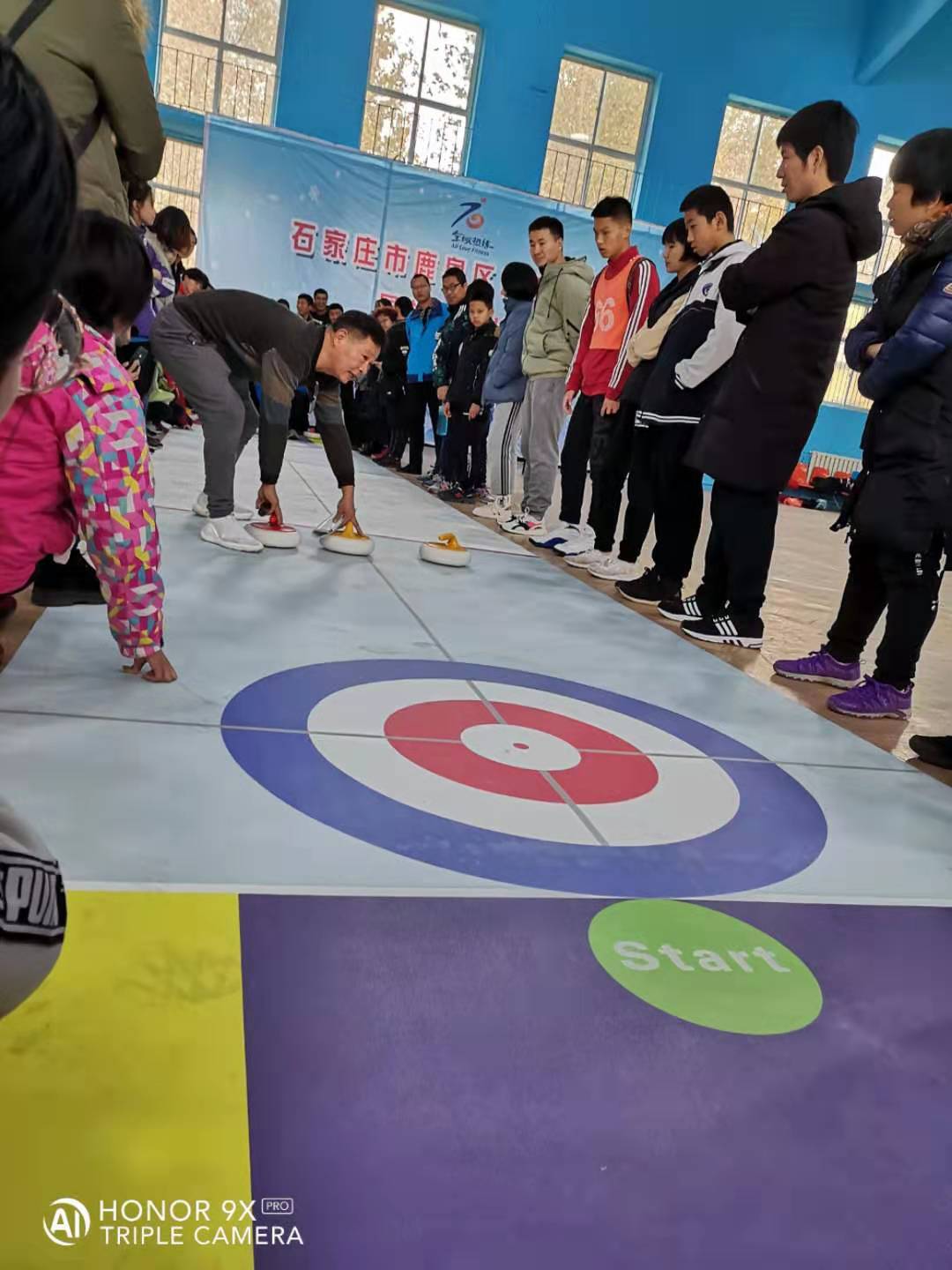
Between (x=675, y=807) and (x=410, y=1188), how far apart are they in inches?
37.0

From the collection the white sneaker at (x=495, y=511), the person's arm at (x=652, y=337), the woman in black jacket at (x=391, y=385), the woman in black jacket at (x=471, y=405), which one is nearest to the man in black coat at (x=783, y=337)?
the person's arm at (x=652, y=337)

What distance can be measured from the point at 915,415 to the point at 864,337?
457mm

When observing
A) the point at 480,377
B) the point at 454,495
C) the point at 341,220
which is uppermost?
the point at 341,220

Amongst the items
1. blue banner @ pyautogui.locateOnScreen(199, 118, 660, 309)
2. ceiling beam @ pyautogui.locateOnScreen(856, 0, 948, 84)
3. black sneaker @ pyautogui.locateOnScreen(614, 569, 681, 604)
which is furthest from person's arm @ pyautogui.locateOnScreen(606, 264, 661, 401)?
ceiling beam @ pyautogui.locateOnScreen(856, 0, 948, 84)

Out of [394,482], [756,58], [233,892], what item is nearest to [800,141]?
[233,892]

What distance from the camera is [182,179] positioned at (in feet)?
34.7

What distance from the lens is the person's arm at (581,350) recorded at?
412 centimetres

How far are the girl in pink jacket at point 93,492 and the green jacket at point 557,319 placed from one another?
9.82 feet

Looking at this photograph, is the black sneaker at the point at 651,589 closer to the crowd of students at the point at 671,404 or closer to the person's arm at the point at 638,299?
the crowd of students at the point at 671,404

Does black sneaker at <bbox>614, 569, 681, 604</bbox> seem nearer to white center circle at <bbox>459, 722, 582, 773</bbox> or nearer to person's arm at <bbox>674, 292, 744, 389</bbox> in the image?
person's arm at <bbox>674, 292, 744, 389</bbox>

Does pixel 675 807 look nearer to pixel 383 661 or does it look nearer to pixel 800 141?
pixel 383 661

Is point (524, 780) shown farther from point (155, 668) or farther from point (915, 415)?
point (915, 415)

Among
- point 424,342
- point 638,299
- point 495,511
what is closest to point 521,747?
point 638,299

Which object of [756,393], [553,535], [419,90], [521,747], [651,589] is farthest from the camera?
[419,90]
